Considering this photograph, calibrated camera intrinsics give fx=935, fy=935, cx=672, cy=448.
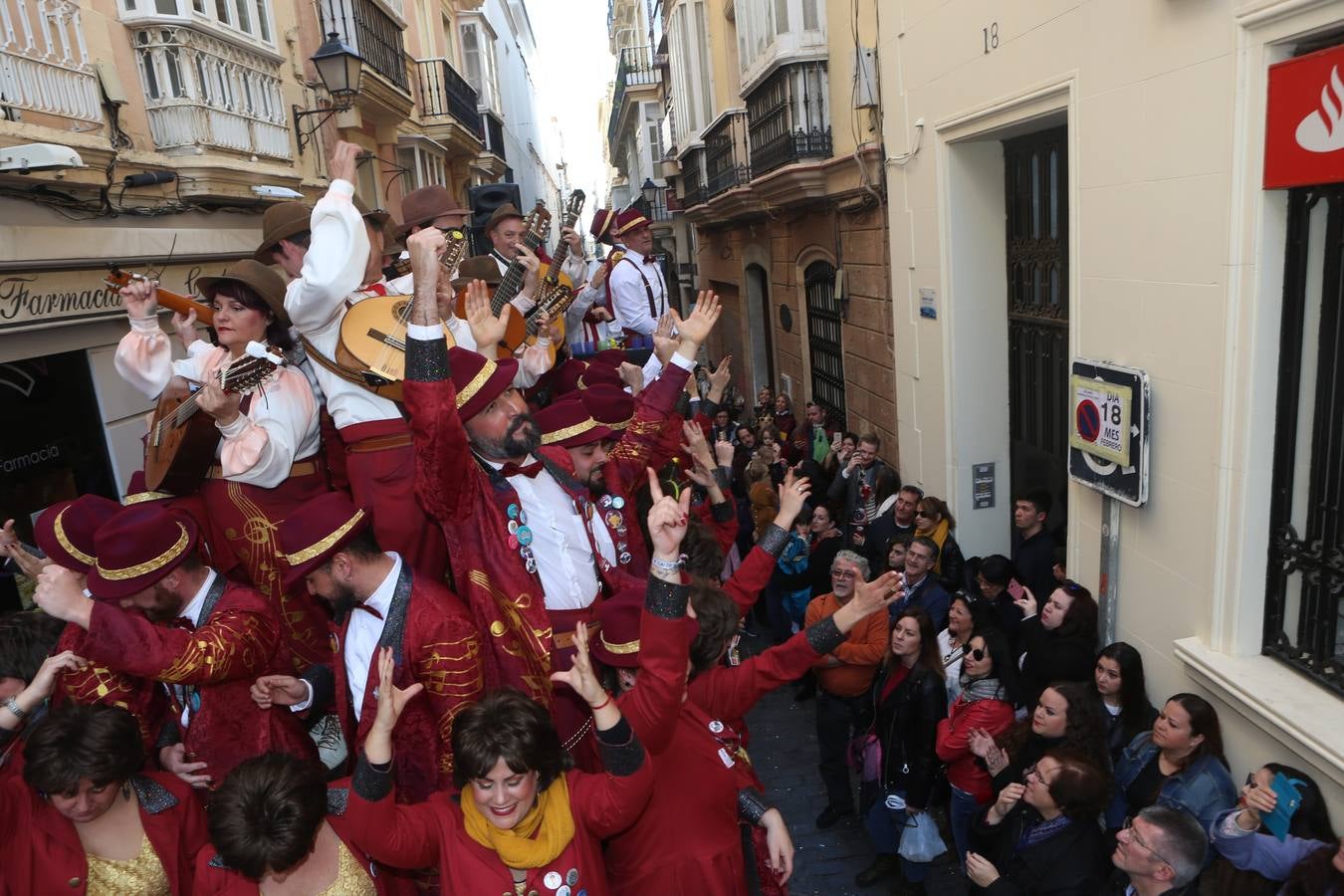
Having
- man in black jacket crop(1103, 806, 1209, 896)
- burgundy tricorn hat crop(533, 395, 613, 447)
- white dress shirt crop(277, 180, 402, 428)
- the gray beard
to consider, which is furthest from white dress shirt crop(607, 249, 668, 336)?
man in black jacket crop(1103, 806, 1209, 896)

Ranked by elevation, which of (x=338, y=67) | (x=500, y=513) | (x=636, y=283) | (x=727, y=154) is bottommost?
(x=500, y=513)

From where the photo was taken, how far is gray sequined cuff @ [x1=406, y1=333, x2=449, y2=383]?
2.67 m

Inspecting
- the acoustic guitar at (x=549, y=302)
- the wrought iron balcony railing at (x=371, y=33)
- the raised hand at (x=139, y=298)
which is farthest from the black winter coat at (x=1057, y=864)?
the wrought iron balcony railing at (x=371, y=33)

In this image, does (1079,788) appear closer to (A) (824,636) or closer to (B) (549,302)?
(A) (824,636)

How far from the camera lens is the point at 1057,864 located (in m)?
3.25

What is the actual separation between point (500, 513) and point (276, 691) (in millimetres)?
892

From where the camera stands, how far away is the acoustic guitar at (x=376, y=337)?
3.22 m

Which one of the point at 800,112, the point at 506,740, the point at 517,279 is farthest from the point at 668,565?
the point at 800,112

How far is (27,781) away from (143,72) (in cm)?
635

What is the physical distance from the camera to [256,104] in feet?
28.4

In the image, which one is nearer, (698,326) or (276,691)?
(276,691)

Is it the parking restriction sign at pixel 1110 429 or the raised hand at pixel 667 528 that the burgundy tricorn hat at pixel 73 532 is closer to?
the raised hand at pixel 667 528

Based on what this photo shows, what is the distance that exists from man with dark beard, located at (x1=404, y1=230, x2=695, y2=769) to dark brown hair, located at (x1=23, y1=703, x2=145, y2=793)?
3.36 ft

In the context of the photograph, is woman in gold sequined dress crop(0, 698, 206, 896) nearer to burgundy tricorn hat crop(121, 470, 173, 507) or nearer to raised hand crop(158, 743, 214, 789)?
raised hand crop(158, 743, 214, 789)
